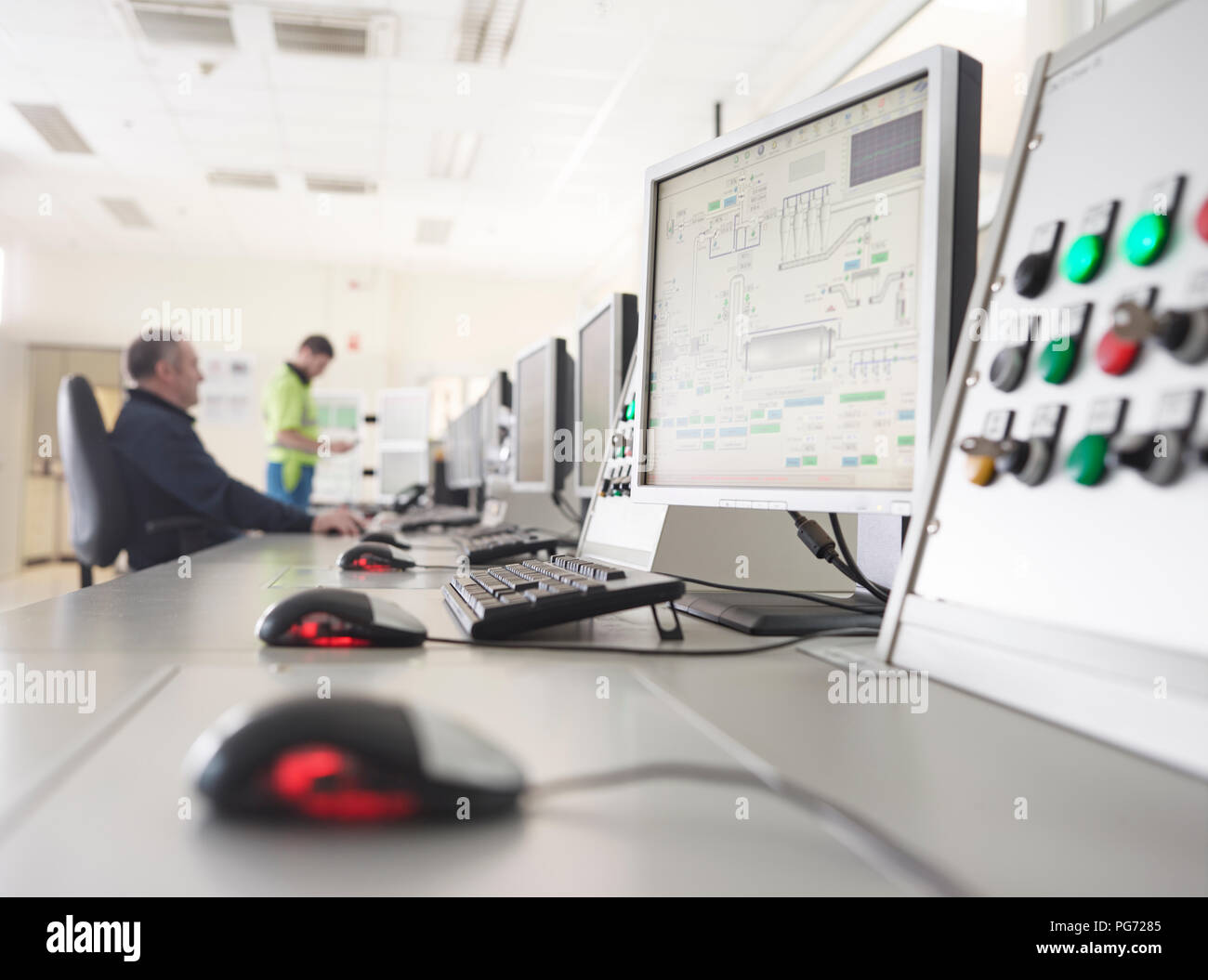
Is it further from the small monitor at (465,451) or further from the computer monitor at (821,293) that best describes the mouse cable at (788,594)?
the small monitor at (465,451)

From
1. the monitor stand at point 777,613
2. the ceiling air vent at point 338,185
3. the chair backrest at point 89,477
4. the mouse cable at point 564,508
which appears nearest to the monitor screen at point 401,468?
the ceiling air vent at point 338,185

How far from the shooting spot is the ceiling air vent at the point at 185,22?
380cm

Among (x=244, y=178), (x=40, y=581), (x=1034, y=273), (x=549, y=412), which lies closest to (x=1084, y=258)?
(x=1034, y=273)

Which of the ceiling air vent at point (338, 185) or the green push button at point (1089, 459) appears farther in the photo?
the ceiling air vent at point (338, 185)

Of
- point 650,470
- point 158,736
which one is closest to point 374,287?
point 650,470

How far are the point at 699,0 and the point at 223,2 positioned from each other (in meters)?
2.07

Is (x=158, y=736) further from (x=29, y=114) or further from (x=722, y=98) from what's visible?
(x=29, y=114)

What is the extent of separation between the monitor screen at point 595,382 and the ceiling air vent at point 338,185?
4.67 meters

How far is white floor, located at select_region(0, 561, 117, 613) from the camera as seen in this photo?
6.13 meters

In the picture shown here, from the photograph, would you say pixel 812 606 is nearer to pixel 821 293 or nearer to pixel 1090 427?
pixel 821 293

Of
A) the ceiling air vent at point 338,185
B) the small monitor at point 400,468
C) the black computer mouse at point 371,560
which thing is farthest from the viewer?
the ceiling air vent at point 338,185

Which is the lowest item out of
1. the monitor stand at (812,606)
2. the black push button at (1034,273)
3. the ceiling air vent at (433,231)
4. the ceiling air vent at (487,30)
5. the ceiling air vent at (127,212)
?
the monitor stand at (812,606)

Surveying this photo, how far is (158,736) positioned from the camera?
1.45 feet

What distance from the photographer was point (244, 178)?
5.91 m
